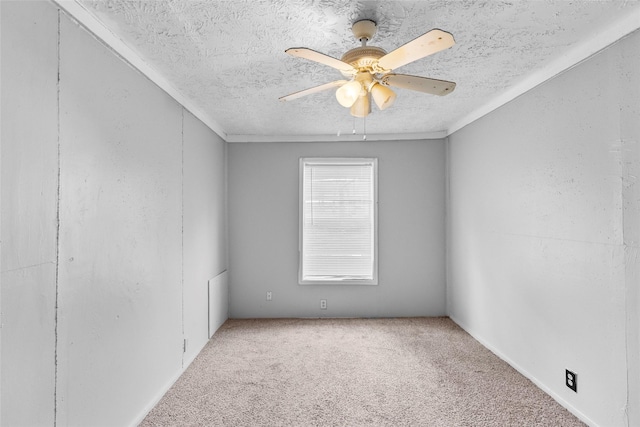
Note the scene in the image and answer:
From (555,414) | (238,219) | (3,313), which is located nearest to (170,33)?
(3,313)

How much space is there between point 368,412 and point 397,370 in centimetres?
76

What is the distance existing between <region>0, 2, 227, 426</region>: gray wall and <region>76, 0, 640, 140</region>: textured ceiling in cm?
28

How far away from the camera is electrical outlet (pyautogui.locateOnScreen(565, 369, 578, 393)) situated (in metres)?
2.51

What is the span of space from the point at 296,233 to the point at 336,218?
561 mm

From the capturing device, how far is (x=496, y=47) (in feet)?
7.97

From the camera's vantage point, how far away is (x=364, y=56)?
1994mm

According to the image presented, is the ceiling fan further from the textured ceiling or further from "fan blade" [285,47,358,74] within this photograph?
the textured ceiling

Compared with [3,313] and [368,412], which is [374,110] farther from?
[3,313]

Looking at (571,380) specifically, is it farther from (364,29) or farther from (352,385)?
(364,29)

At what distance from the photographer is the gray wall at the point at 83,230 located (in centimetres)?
148

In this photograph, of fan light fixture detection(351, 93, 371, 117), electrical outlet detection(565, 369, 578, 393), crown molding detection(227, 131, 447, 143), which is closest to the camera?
fan light fixture detection(351, 93, 371, 117)

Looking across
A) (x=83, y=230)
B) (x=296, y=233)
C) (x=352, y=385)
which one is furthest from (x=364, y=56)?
(x=296, y=233)

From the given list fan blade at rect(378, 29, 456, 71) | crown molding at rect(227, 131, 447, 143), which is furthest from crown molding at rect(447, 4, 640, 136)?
crown molding at rect(227, 131, 447, 143)

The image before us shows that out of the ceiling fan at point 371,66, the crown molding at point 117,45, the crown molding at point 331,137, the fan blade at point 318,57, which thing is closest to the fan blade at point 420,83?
the ceiling fan at point 371,66
